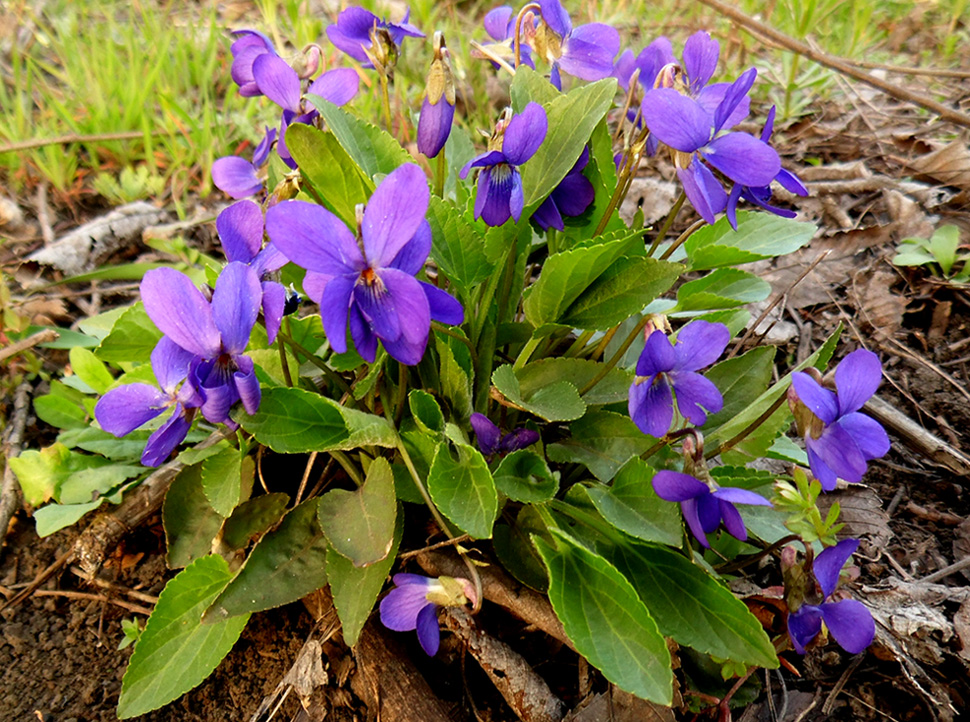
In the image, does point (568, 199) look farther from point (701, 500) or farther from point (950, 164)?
point (950, 164)

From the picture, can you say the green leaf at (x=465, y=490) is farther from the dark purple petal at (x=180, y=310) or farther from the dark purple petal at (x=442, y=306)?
the dark purple petal at (x=180, y=310)

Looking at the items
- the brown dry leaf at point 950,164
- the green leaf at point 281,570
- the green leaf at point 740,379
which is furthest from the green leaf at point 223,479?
the brown dry leaf at point 950,164

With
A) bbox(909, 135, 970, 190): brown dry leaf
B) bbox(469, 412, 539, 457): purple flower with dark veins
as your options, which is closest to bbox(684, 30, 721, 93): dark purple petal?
bbox(469, 412, 539, 457): purple flower with dark veins

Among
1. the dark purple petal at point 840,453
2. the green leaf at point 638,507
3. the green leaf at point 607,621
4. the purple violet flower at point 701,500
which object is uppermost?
the dark purple petal at point 840,453

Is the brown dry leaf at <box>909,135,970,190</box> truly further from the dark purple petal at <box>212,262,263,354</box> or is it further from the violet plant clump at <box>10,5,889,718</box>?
the dark purple petal at <box>212,262,263,354</box>

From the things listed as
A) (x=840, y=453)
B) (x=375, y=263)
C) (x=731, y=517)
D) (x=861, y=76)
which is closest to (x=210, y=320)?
(x=375, y=263)
